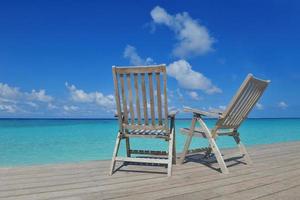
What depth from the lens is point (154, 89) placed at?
3.25m

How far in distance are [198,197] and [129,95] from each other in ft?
4.52

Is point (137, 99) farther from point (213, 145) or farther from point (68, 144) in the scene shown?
point (68, 144)

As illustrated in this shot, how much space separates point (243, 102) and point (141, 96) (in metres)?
1.27

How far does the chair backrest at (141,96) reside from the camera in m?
3.20

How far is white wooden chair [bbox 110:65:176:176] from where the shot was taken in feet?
10.5

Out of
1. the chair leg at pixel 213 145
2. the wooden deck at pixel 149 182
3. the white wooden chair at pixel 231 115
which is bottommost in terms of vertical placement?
the wooden deck at pixel 149 182

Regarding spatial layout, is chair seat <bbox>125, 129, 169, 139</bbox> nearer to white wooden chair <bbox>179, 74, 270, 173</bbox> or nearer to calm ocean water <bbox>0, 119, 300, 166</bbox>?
white wooden chair <bbox>179, 74, 270, 173</bbox>

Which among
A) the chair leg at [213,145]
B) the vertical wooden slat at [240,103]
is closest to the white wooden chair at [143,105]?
the chair leg at [213,145]

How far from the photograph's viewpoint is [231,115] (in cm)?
369

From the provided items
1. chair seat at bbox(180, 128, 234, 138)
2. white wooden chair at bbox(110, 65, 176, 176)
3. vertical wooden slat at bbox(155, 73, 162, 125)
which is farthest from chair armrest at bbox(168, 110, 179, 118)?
chair seat at bbox(180, 128, 234, 138)

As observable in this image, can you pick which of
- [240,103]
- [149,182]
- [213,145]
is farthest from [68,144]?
[149,182]

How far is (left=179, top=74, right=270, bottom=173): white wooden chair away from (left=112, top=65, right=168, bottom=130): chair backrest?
1.69 ft

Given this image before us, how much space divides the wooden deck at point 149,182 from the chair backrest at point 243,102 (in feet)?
1.84

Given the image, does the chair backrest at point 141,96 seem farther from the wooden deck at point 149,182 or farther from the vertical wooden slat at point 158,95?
the wooden deck at point 149,182
